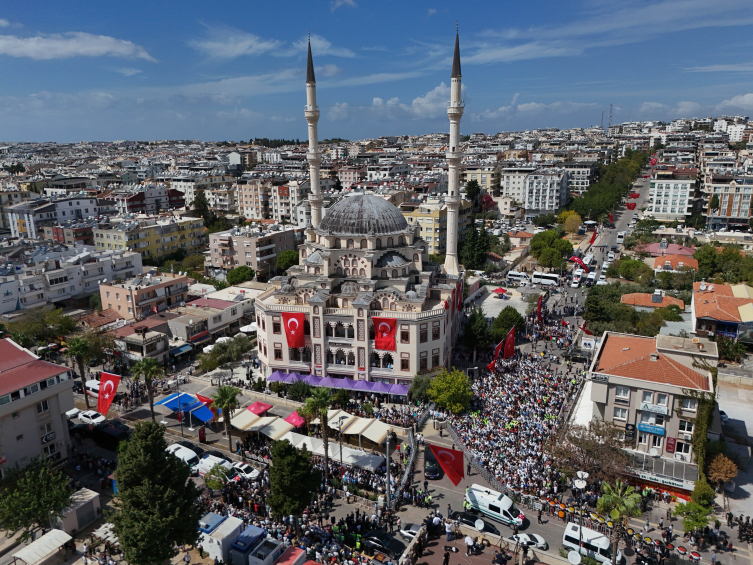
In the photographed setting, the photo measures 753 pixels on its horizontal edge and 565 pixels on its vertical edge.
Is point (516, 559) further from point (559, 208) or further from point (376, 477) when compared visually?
point (559, 208)

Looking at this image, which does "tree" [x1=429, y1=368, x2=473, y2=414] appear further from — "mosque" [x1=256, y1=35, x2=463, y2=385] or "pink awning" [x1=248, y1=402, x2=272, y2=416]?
"pink awning" [x1=248, y1=402, x2=272, y2=416]

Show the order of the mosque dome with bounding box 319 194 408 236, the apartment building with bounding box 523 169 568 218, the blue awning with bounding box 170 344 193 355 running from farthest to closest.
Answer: the apartment building with bounding box 523 169 568 218 < the blue awning with bounding box 170 344 193 355 < the mosque dome with bounding box 319 194 408 236

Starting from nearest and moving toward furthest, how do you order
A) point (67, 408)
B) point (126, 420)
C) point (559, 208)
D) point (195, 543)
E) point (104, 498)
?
point (195, 543) < point (104, 498) < point (67, 408) < point (126, 420) < point (559, 208)

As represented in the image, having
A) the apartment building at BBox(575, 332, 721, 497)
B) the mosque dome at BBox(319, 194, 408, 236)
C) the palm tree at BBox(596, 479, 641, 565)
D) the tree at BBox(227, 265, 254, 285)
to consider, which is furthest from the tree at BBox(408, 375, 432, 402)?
the tree at BBox(227, 265, 254, 285)

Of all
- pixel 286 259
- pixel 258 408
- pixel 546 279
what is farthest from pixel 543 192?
pixel 258 408

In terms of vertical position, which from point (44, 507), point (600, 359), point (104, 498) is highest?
point (600, 359)

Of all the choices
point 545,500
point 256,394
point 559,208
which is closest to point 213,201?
point 559,208
